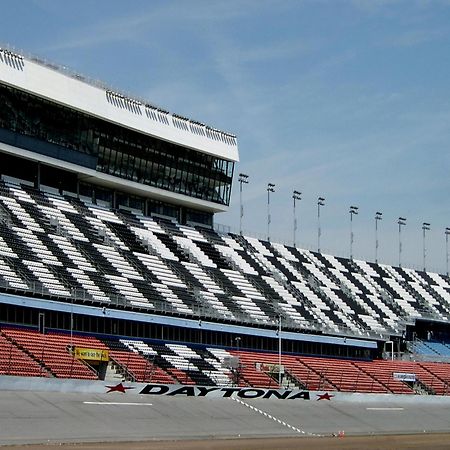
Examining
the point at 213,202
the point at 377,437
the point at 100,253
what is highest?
the point at 213,202

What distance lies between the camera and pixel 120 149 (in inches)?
3748

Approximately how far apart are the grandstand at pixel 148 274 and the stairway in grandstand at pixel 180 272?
188 mm

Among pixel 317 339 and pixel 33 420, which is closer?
pixel 33 420

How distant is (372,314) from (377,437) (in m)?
45.0

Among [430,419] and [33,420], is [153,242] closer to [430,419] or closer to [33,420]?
[430,419]

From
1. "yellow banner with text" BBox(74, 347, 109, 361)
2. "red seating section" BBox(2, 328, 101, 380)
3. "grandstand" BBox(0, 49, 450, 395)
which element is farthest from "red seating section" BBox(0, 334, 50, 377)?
"yellow banner with text" BBox(74, 347, 109, 361)

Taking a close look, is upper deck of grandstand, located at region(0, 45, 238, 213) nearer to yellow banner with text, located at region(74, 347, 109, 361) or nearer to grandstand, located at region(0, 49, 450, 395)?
grandstand, located at region(0, 49, 450, 395)

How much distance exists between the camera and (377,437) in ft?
226

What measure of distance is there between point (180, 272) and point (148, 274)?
509 centimetres

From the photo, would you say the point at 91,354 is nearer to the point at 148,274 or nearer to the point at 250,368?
the point at 250,368

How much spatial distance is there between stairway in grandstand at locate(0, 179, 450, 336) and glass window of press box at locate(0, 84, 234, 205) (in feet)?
12.4

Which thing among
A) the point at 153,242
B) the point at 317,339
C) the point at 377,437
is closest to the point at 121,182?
the point at 153,242

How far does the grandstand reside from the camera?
75.1 metres

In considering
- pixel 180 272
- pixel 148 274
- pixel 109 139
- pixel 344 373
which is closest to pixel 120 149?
pixel 109 139
